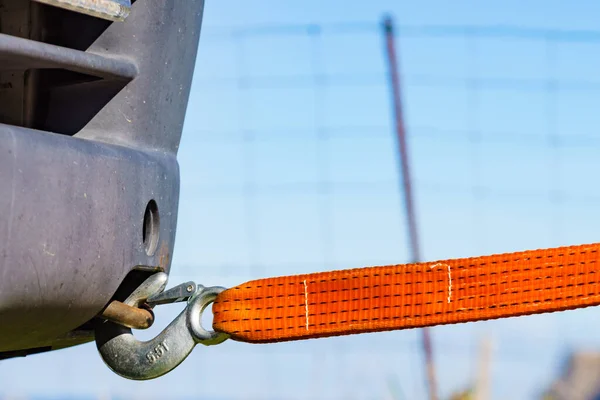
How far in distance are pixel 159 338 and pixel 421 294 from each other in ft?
1.31

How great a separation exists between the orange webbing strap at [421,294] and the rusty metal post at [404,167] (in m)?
3.29

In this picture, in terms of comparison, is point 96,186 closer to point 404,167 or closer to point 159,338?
point 159,338

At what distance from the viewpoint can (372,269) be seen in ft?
5.12

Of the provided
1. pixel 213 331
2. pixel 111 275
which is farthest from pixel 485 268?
pixel 111 275

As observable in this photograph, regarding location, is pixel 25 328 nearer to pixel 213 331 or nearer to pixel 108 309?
pixel 108 309

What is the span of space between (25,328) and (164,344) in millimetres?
246

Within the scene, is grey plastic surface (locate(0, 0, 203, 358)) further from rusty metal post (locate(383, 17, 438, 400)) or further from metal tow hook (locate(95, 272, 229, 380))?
rusty metal post (locate(383, 17, 438, 400))

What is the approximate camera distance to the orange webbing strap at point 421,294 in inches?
59.5

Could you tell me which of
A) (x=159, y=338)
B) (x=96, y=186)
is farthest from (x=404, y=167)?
(x=96, y=186)

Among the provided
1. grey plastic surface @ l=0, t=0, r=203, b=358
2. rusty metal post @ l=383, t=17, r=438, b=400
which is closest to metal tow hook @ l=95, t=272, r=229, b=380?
grey plastic surface @ l=0, t=0, r=203, b=358

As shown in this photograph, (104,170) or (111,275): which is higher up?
(104,170)

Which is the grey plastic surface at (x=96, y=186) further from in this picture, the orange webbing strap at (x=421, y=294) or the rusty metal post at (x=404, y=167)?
the rusty metal post at (x=404, y=167)

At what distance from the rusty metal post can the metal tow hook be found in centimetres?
321

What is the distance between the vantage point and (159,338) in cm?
166
